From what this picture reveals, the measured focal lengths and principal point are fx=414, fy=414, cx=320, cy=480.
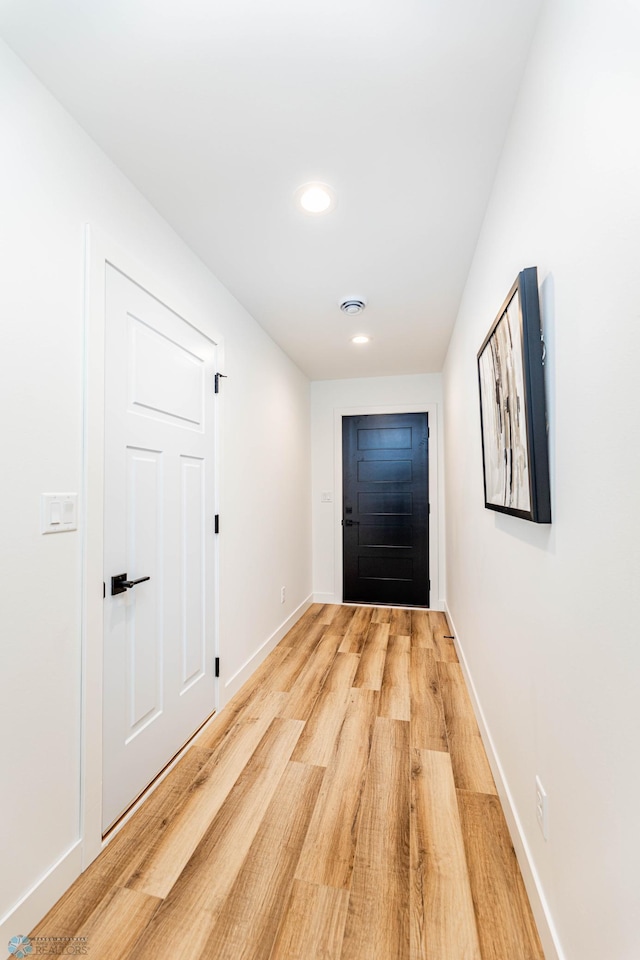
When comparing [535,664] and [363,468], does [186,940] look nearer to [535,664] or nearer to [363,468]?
[535,664]

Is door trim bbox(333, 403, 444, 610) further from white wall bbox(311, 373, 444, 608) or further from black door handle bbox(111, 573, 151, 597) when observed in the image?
black door handle bbox(111, 573, 151, 597)

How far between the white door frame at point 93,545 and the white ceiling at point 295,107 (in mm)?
422

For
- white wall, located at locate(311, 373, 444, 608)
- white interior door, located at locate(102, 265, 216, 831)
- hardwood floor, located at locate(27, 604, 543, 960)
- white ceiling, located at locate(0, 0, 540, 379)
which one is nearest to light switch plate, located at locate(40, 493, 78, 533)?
white interior door, located at locate(102, 265, 216, 831)

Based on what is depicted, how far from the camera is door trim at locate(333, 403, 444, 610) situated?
425 centimetres

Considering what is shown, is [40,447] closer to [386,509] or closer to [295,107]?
[295,107]

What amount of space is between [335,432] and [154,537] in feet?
9.71

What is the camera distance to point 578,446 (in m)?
0.88

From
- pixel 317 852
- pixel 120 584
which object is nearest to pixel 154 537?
pixel 120 584

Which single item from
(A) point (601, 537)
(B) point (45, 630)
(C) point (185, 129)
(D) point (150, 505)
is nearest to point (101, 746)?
(B) point (45, 630)

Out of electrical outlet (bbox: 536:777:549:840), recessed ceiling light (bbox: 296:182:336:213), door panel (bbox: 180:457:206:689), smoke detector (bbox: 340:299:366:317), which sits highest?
recessed ceiling light (bbox: 296:182:336:213)

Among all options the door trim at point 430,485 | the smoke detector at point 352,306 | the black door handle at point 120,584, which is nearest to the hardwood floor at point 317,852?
the black door handle at point 120,584

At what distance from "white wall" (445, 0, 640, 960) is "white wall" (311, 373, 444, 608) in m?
2.92

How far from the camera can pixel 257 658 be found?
2852 mm

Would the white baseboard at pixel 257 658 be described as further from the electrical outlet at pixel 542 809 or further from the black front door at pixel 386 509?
the electrical outlet at pixel 542 809
